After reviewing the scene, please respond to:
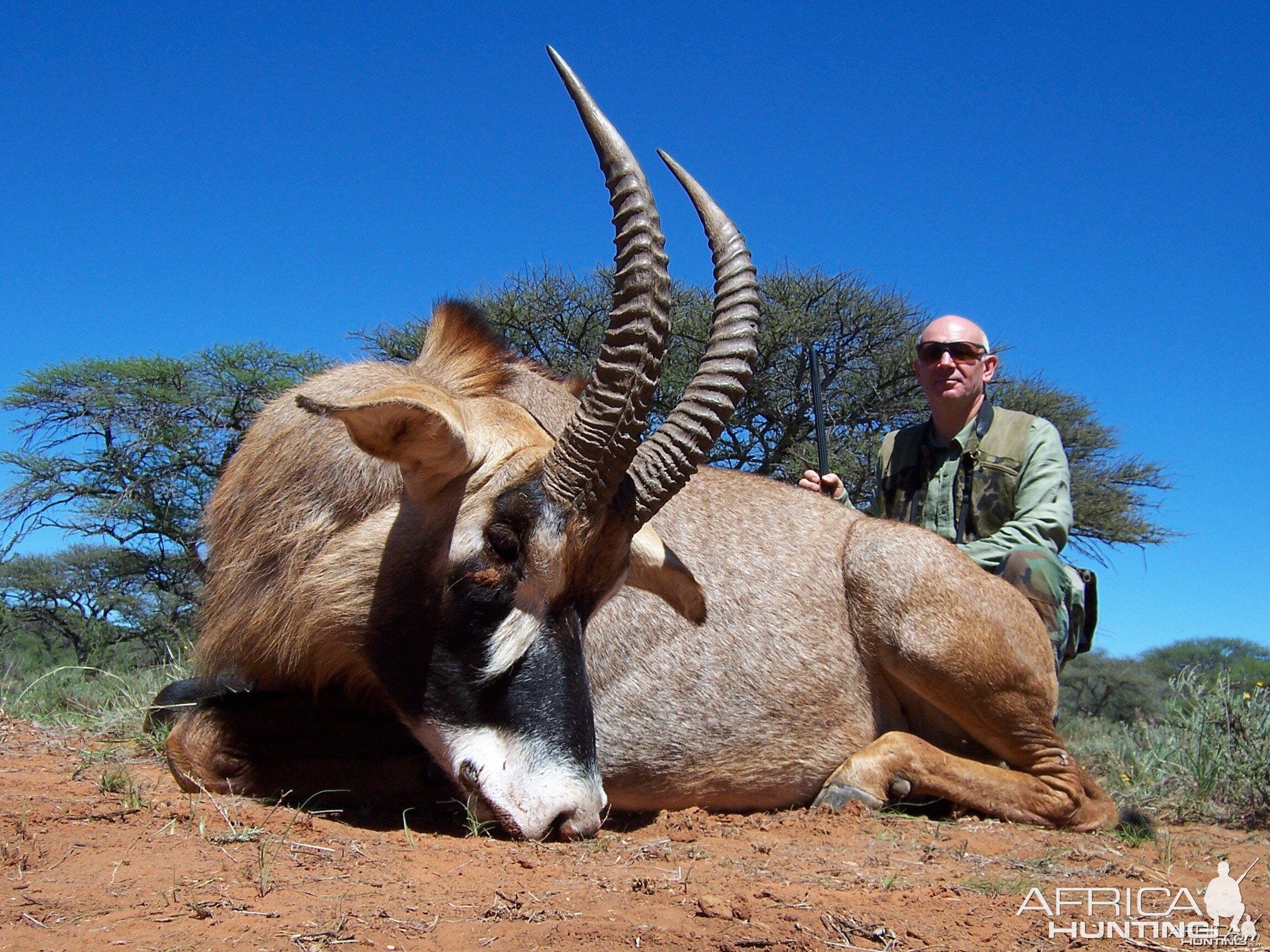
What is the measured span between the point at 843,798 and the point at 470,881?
254 cm

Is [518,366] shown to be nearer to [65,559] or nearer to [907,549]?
[907,549]

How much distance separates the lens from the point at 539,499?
12.7ft

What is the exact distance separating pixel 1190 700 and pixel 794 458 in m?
7.77

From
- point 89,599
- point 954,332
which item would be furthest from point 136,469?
point 954,332

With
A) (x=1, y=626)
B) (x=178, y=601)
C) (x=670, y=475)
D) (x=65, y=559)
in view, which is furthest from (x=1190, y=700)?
(x=65, y=559)

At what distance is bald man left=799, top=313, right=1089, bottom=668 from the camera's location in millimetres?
6211

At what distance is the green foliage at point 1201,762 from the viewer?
627 cm

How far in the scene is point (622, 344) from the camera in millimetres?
4039

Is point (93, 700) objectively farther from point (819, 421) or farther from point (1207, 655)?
point (1207, 655)

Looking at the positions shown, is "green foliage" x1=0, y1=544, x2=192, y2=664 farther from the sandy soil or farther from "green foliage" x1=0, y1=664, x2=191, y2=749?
the sandy soil

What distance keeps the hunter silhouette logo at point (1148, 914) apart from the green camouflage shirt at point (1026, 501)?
2531 mm

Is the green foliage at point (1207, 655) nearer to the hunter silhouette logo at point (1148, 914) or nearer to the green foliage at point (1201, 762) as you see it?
the green foliage at point (1201, 762)

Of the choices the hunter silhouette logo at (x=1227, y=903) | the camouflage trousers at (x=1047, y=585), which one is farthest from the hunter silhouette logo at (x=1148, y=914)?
the camouflage trousers at (x=1047, y=585)

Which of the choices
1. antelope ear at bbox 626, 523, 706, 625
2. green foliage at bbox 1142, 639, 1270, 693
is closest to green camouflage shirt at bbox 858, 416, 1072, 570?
antelope ear at bbox 626, 523, 706, 625
